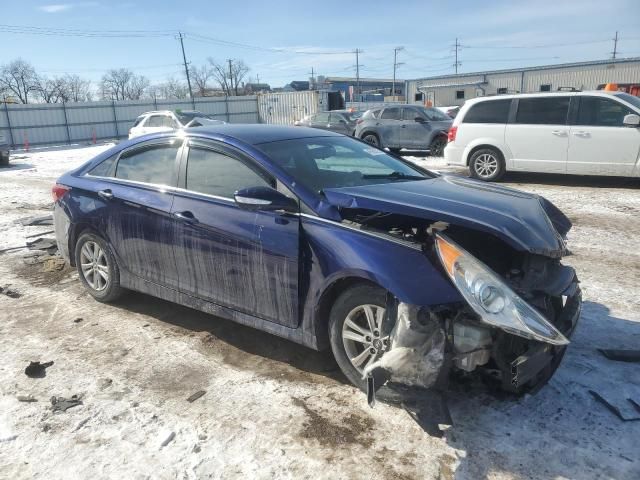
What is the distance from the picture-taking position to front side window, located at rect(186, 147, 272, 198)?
3652 millimetres

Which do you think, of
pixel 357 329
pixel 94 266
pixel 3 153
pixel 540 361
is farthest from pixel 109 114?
pixel 540 361

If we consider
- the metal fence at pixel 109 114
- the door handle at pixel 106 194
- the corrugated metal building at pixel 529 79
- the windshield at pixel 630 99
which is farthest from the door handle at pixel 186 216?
the corrugated metal building at pixel 529 79

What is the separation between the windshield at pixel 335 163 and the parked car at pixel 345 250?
16 mm

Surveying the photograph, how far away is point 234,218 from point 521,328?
197cm

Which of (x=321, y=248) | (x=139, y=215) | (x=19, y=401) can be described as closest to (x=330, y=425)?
(x=321, y=248)

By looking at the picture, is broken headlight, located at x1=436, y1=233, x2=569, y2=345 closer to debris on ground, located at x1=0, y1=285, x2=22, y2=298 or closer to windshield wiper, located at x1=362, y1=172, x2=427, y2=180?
windshield wiper, located at x1=362, y1=172, x2=427, y2=180

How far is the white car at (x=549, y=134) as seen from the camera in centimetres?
965

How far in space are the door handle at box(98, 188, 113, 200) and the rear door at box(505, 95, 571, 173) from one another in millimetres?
8649

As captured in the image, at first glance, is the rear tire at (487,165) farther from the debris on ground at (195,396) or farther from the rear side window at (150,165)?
the debris on ground at (195,396)

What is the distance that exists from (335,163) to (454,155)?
26.9ft

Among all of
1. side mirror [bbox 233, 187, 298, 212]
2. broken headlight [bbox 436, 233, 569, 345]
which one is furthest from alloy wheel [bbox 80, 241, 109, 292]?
broken headlight [bbox 436, 233, 569, 345]

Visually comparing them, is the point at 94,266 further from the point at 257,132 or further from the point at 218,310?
the point at 257,132

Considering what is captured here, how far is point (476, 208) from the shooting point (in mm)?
3117

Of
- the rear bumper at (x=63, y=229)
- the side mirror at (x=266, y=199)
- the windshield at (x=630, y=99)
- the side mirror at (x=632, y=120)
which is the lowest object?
the rear bumper at (x=63, y=229)
